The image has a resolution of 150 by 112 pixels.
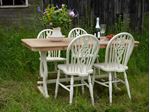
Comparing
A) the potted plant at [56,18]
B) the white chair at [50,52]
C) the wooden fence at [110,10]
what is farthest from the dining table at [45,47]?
the wooden fence at [110,10]

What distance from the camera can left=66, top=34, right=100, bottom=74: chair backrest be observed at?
12.5 feet

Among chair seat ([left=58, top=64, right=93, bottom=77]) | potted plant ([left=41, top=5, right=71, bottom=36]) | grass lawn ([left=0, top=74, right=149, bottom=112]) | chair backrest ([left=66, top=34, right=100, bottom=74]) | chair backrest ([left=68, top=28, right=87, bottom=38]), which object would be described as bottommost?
grass lawn ([left=0, top=74, right=149, bottom=112])

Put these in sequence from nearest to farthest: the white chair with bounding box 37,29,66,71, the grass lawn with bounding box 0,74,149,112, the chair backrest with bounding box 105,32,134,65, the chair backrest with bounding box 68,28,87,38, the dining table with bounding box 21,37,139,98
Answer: the grass lawn with bounding box 0,74,149,112, the dining table with bounding box 21,37,139,98, the chair backrest with bounding box 105,32,134,65, the white chair with bounding box 37,29,66,71, the chair backrest with bounding box 68,28,87,38

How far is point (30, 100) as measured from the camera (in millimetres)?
4004

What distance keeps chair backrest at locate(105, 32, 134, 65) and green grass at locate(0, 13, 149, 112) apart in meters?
0.53

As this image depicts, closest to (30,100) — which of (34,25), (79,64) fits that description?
(79,64)

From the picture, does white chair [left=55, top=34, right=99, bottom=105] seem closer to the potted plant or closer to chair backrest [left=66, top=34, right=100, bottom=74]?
chair backrest [left=66, top=34, right=100, bottom=74]

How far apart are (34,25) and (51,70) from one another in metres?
2.38

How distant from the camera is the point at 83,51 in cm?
386

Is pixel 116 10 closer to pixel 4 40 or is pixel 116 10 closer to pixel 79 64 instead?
pixel 4 40

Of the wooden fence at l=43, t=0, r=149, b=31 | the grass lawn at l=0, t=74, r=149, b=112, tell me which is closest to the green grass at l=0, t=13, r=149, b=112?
the grass lawn at l=0, t=74, r=149, b=112

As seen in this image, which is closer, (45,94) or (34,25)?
(45,94)

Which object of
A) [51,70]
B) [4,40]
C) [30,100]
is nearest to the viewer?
[30,100]

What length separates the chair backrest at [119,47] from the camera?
402cm
